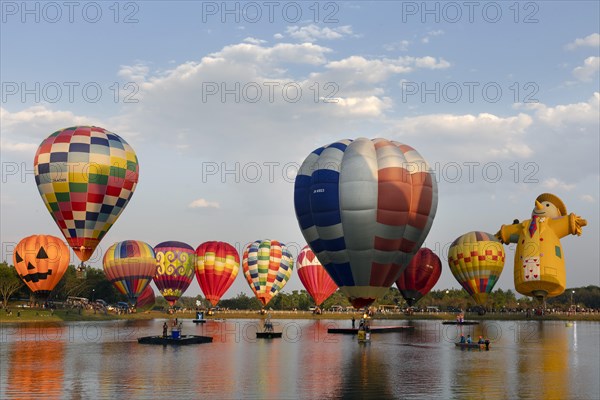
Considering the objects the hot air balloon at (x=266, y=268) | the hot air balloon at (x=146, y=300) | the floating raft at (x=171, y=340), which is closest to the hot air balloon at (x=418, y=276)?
the hot air balloon at (x=266, y=268)

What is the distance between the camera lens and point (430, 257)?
7281cm

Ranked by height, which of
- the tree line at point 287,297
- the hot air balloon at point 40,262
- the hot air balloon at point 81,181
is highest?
the hot air balloon at point 81,181

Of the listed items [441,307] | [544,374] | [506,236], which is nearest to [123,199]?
[506,236]

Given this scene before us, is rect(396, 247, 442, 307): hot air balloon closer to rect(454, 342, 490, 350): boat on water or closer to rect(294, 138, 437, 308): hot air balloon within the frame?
rect(294, 138, 437, 308): hot air balloon

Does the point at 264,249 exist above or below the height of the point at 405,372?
above

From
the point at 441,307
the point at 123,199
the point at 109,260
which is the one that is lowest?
the point at 441,307

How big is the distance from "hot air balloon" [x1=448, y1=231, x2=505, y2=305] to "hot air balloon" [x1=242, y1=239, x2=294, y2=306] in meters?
23.7

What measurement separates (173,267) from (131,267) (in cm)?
592

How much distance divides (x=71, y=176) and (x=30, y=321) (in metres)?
30.1

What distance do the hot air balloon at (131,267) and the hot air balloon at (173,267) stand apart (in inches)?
97.5

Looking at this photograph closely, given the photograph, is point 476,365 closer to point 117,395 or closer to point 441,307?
point 117,395

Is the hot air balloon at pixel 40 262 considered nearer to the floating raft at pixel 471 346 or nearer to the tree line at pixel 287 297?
the tree line at pixel 287 297

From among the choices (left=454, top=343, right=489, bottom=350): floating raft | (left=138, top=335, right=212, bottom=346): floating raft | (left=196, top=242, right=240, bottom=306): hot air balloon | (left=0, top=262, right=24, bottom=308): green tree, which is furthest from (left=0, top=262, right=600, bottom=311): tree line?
(left=454, top=343, right=489, bottom=350): floating raft

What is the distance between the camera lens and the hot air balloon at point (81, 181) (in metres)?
49.6
